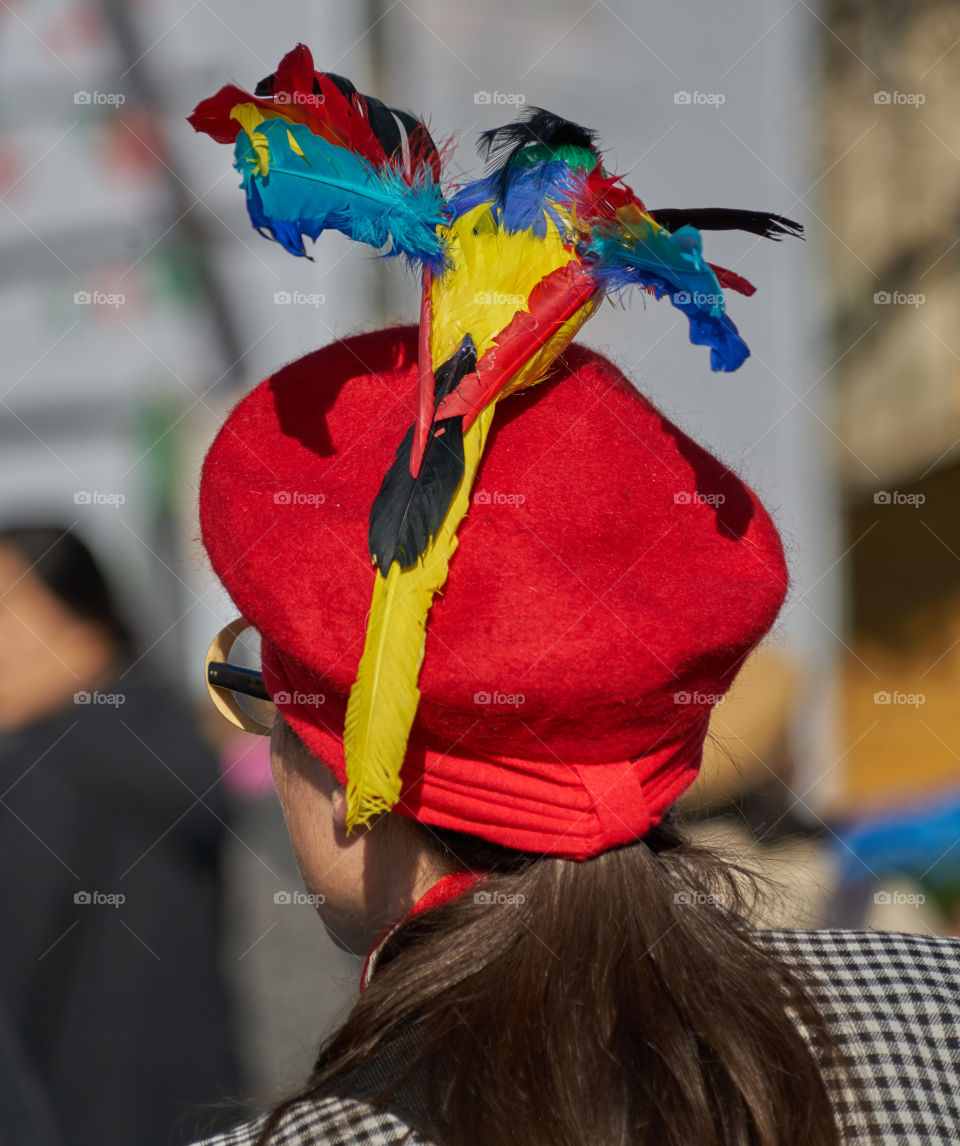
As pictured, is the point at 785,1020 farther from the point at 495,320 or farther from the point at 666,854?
the point at 495,320

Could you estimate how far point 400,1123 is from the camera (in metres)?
0.92

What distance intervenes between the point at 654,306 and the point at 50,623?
90.2 inches

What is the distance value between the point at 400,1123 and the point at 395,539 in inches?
19.9

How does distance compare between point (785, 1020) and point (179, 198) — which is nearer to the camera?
point (785, 1020)

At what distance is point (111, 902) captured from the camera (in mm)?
2279

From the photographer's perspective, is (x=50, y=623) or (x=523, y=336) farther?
(x=50, y=623)

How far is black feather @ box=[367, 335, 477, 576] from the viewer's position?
88cm

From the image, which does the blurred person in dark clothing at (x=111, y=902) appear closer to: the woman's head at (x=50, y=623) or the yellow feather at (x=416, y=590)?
the woman's head at (x=50, y=623)

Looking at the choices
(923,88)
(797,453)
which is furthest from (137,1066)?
(923,88)

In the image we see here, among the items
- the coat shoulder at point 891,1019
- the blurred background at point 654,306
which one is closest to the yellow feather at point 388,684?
the coat shoulder at point 891,1019

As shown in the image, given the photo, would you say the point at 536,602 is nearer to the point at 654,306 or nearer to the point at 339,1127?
the point at 339,1127

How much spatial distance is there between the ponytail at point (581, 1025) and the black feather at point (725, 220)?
24.3 inches

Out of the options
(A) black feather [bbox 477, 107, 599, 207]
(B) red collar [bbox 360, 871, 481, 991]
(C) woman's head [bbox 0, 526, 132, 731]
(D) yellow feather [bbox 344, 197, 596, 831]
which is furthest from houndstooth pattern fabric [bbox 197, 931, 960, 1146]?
(C) woman's head [bbox 0, 526, 132, 731]

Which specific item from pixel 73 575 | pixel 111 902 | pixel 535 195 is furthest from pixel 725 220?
pixel 73 575
